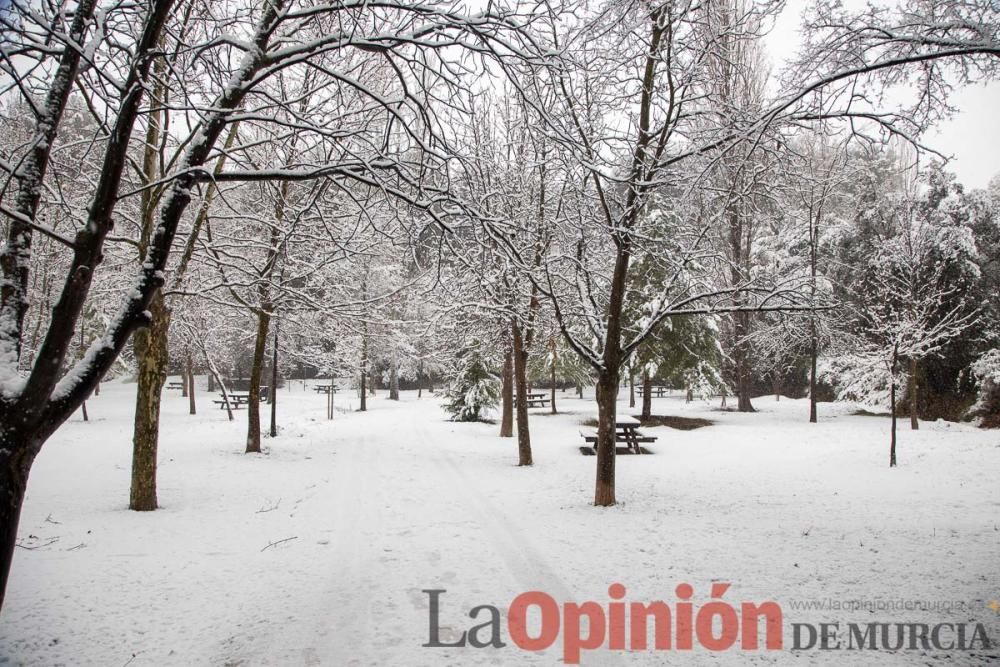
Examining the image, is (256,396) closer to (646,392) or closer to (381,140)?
(381,140)

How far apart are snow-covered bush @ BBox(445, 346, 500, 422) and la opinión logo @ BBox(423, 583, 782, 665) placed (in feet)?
54.3

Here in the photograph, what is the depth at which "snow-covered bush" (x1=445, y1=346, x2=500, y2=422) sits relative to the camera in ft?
69.8

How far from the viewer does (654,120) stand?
7879 mm

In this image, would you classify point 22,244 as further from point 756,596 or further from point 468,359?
point 468,359

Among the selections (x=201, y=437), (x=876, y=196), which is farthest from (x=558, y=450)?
(x=876, y=196)

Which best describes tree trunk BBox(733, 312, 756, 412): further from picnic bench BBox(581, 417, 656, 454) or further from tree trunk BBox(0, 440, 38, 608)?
tree trunk BBox(0, 440, 38, 608)

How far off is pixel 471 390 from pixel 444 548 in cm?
1526

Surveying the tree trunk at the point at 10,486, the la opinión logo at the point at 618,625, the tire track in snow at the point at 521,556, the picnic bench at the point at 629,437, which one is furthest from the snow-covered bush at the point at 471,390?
the tree trunk at the point at 10,486

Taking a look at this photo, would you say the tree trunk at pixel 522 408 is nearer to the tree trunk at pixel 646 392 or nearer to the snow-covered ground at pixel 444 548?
the snow-covered ground at pixel 444 548

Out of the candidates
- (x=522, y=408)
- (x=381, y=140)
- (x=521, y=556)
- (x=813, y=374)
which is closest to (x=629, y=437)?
(x=522, y=408)

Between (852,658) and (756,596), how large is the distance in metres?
1.03

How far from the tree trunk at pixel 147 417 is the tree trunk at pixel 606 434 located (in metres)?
6.36

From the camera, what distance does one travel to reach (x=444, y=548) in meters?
6.07

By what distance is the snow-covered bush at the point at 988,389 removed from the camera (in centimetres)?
1620
